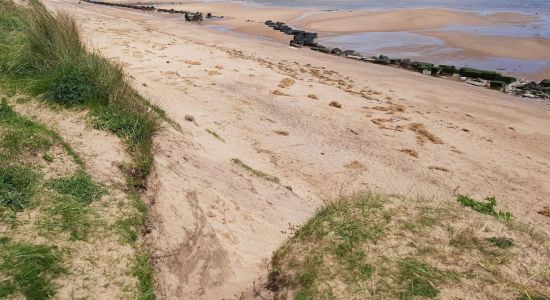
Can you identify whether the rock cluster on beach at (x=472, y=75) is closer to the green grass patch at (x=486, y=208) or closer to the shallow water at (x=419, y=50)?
the shallow water at (x=419, y=50)

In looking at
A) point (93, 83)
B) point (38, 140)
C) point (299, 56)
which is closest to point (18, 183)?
point (38, 140)

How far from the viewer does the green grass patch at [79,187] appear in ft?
13.7

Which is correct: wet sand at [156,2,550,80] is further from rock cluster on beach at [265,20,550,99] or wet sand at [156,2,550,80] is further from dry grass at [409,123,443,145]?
dry grass at [409,123,443,145]

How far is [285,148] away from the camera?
9.57m

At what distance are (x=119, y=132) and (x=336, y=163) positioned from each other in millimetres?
5005

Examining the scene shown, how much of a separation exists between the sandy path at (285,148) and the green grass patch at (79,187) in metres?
0.71

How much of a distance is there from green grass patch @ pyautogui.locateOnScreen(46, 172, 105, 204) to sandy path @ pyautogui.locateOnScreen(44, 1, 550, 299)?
0.71 metres

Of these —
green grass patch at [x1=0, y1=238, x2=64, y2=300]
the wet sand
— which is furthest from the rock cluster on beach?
green grass patch at [x1=0, y1=238, x2=64, y2=300]

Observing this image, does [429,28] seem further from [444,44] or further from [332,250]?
[332,250]

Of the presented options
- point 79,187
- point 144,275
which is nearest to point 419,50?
point 79,187

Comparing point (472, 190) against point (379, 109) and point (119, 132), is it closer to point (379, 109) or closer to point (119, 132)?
point (379, 109)

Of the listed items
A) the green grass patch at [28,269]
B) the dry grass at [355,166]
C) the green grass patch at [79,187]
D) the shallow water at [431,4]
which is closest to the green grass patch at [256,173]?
the dry grass at [355,166]

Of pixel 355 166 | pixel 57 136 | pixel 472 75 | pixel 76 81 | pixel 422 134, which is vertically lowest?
pixel 355 166

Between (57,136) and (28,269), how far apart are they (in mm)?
2257
